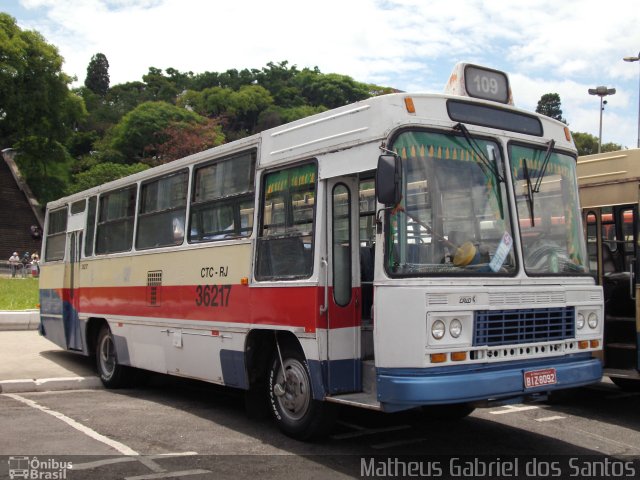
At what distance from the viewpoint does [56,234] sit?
42.9ft

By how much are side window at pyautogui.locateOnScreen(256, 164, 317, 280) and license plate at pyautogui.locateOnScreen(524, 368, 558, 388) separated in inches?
82.3

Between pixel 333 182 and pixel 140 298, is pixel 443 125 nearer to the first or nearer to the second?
pixel 333 182

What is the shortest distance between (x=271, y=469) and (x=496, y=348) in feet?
6.96

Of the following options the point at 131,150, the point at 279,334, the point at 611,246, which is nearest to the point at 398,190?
the point at 279,334

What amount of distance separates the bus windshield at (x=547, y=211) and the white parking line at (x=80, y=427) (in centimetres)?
400

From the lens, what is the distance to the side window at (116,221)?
10.3 metres

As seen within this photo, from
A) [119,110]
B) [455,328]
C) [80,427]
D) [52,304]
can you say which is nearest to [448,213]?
[455,328]

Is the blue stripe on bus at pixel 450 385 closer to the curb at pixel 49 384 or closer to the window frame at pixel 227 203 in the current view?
the window frame at pixel 227 203

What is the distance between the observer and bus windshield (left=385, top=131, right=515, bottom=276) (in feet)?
19.6

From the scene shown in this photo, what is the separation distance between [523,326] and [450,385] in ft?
3.26

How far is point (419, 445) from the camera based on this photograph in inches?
276

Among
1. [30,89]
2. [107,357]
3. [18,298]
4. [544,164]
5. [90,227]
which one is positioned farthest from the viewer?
[30,89]

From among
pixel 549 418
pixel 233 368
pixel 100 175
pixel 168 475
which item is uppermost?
pixel 100 175

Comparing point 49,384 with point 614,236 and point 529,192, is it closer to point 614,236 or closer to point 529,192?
point 529,192
